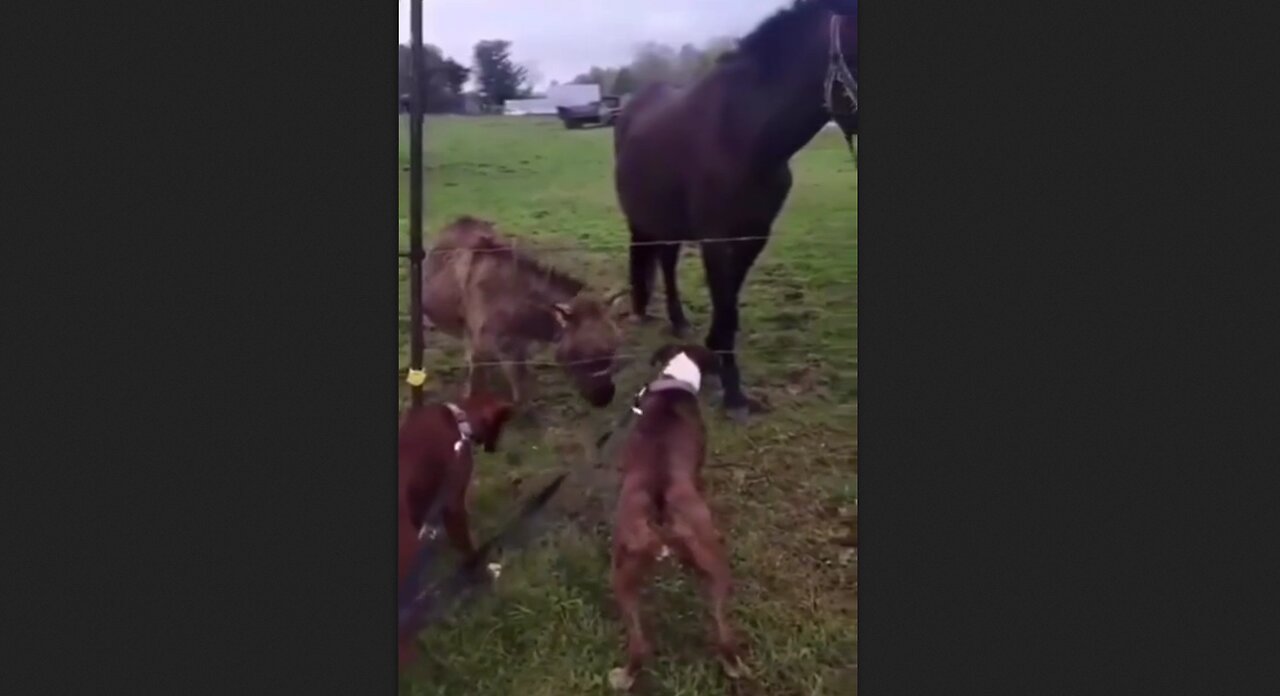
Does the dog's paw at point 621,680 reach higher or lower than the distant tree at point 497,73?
lower

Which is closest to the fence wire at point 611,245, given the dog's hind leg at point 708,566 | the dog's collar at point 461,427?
the dog's collar at point 461,427

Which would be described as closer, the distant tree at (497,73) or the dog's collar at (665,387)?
the distant tree at (497,73)

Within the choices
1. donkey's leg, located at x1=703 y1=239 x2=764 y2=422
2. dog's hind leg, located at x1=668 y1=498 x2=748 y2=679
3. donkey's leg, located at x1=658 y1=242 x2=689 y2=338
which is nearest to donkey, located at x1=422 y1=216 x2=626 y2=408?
donkey's leg, located at x1=658 y1=242 x2=689 y2=338

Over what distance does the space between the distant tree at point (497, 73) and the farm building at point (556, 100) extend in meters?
0.02

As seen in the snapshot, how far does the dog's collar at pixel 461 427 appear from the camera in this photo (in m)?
2.88

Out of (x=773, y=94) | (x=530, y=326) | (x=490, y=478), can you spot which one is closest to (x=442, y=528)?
(x=490, y=478)

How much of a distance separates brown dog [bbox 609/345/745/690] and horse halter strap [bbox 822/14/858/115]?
0.64 m

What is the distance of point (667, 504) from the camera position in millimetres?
2869

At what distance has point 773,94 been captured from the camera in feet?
9.37

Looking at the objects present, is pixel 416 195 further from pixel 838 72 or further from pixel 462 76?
pixel 838 72

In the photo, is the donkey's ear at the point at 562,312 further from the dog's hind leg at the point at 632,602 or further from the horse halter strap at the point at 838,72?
the horse halter strap at the point at 838,72

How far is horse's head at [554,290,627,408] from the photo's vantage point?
2.91m

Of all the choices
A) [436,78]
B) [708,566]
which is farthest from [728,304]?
[436,78]

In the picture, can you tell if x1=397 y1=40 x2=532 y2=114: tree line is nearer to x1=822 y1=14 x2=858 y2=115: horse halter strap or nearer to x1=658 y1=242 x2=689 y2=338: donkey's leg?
x1=658 y1=242 x2=689 y2=338: donkey's leg
